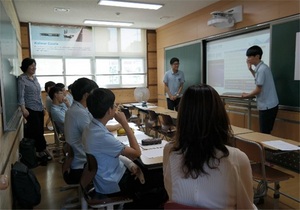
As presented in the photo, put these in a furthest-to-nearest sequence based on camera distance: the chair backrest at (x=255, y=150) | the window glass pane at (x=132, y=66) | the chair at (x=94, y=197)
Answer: the window glass pane at (x=132, y=66)
the chair backrest at (x=255, y=150)
the chair at (x=94, y=197)

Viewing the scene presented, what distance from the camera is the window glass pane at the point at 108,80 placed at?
7.25 m

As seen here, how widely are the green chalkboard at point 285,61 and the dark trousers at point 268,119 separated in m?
0.31

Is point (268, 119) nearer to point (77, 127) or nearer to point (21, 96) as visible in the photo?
point (77, 127)

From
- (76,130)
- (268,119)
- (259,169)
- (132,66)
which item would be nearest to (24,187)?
(76,130)

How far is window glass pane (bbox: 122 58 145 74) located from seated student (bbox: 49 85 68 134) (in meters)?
3.67

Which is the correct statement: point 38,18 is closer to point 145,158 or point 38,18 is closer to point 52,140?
point 52,140

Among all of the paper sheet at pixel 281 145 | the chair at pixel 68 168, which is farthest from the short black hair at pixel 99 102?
the paper sheet at pixel 281 145

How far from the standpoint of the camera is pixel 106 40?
7.19 meters

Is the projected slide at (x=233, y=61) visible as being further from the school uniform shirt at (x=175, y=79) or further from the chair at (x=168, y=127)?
the chair at (x=168, y=127)

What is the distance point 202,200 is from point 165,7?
190 inches

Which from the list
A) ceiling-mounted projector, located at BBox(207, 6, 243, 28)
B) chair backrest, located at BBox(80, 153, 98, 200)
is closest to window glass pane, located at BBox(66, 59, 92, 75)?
ceiling-mounted projector, located at BBox(207, 6, 243, 28)

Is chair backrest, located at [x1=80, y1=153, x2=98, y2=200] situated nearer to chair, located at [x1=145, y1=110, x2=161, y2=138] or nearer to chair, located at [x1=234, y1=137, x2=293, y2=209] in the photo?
chair, located at [x1=234, y1=137, x2=293, y2=209]

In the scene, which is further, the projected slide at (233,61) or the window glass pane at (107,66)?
the window glass pane at (107,66)

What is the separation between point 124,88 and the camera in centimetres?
748
